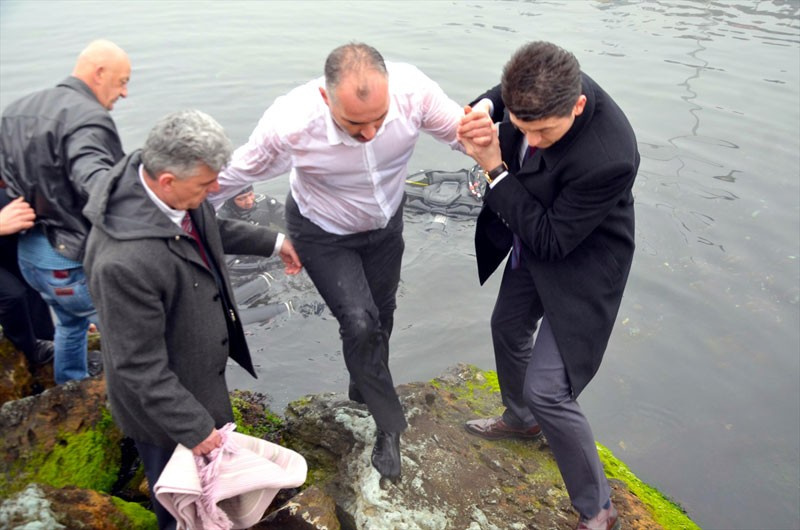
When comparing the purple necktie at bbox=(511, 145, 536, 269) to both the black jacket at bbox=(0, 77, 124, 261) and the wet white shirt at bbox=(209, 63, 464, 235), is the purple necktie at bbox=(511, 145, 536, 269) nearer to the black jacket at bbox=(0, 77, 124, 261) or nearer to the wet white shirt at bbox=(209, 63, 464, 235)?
the wet white shirt at bbox=(209, 63, 464, 235)

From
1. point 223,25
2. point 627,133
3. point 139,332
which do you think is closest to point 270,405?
point 139,332

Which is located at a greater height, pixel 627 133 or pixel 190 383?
pixel 627 133

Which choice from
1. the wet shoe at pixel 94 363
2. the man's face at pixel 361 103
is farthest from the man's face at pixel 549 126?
the wet shoe at pixel 94 363

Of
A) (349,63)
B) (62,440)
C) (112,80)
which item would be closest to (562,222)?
(349,63)

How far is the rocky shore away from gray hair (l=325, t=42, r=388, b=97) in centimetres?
Result: 230

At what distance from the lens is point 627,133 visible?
340 cm

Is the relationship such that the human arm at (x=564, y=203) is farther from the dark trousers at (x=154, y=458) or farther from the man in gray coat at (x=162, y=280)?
the dark trousers at (x=154, y=458)

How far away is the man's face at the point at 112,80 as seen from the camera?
4570mm

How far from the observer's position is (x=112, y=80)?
461 centimetres

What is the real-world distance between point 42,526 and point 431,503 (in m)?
2.07

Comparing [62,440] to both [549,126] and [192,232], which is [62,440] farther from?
[549,126]

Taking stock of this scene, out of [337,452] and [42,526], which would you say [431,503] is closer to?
[337,452]

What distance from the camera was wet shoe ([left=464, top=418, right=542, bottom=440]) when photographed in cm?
466

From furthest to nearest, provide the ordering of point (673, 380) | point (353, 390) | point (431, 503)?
point (673, 380)
point (353, 390)
point (431, 503)
